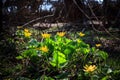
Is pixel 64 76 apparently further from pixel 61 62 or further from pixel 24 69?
pixel 24 69

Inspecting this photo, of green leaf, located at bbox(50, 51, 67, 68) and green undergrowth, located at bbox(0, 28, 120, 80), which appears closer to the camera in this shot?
green undergrowth, located at bbox(0, 28, 120, 80)

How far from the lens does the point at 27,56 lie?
391 centimetres

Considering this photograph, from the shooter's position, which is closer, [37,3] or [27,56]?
[27,56]

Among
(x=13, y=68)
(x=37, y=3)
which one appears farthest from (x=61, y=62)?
(x=37, y=3)

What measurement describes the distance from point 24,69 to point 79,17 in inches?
112

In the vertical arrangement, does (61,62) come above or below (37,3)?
below

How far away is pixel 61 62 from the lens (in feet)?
12.1

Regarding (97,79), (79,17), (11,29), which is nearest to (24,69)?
(97,79)

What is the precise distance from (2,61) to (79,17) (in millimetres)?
2637

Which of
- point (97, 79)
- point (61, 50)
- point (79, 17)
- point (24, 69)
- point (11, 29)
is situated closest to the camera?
point (97, 79)

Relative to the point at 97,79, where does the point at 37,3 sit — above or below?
above

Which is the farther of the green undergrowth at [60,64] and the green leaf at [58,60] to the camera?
the green leaf at [58,60]

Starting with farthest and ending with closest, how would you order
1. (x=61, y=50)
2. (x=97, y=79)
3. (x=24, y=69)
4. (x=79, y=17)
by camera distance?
1. (x=79, y=17)
2. (x=61, y=50)
3. (x=24, y=69)
4. (x=97, y=79)

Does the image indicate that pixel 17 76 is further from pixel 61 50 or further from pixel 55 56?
pixel 61 50
